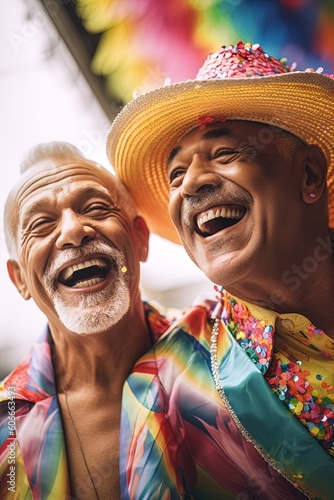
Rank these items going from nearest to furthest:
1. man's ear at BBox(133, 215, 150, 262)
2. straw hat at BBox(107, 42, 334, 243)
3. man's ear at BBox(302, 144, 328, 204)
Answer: straw hat at BBox(107, 42, 334, 243) → man's ear at BBox(302, 144, 328, 204) → man's ear at BBox(133, 215, 150, 262)

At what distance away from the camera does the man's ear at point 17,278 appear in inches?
53.4

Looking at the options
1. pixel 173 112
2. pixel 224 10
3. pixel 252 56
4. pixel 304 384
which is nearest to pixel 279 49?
pixel 224 10

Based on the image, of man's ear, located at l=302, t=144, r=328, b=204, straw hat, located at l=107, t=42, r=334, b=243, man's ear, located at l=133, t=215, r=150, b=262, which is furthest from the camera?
man's ear, located at l=133, t=215, r=150, b=262

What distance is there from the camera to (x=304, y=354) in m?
1.28

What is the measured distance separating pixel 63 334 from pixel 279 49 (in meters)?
1.13

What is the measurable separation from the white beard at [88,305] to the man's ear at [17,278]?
108mm

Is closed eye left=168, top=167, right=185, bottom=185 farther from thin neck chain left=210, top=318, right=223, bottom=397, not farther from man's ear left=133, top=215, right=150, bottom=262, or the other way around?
thin neck chain left=210, top=318, right=223, bottom=397

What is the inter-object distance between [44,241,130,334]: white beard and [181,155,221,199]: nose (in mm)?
254

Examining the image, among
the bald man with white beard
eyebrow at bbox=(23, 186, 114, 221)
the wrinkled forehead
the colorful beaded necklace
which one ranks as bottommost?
the colorful beaded necklace

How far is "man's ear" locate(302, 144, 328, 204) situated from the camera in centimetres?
130

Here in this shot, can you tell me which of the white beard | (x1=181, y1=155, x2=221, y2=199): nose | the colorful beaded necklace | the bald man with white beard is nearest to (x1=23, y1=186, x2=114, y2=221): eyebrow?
the bald man with white beard

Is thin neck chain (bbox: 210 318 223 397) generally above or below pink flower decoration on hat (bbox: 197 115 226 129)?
below

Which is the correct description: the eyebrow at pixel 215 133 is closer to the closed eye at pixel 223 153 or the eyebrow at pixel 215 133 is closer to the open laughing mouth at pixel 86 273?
the closed eye at pixel 223 153

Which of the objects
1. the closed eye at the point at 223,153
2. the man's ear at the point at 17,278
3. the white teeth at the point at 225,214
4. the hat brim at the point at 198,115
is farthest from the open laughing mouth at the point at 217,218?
the man's ear at the point at 17,278
